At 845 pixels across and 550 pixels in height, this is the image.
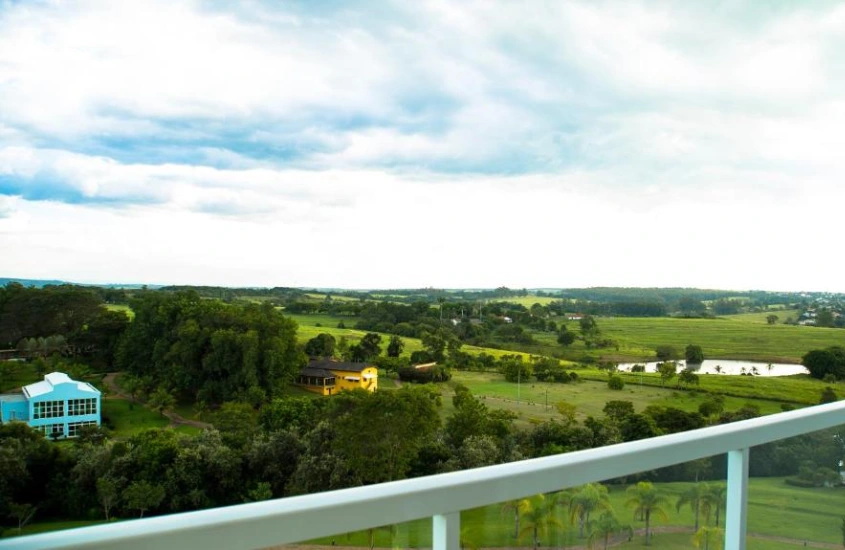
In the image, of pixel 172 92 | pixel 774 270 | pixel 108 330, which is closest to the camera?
pixel 108 330

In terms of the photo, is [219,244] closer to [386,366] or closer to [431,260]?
[386,366]

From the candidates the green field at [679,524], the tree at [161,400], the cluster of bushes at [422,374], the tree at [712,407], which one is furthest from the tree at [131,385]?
the tree at [712,407]

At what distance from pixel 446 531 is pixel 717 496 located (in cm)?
68

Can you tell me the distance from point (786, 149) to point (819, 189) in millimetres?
1457

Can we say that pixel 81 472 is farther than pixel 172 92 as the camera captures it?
No

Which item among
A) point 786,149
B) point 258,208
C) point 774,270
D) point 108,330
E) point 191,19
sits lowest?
point 108,330

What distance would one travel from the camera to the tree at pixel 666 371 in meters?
14.9

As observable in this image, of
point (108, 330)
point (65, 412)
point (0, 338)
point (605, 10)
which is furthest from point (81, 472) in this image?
point (605, 10)

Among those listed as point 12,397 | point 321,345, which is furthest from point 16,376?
point 321,345

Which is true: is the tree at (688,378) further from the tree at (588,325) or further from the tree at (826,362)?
the tree at (826,362)

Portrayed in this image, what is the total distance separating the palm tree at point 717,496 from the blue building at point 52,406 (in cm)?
704

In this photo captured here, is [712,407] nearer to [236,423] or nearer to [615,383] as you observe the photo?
[615,383]

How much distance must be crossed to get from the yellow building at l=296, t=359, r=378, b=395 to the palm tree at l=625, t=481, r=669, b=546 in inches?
403

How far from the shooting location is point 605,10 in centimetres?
835
